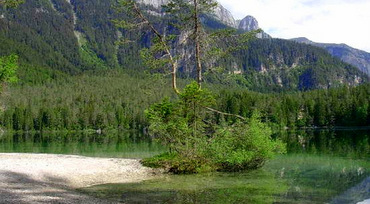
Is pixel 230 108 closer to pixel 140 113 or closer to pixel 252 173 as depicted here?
pixel 140 113

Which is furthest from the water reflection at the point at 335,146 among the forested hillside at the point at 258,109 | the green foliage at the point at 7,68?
the forested hillside at the point at 258,109

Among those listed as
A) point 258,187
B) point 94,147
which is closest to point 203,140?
point 258,187

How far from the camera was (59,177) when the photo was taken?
2753 centimetres

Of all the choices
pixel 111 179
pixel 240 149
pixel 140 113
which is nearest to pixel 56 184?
pixel 111 179

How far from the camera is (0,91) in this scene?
42312mm

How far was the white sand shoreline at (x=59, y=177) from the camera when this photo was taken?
19109 millimetres

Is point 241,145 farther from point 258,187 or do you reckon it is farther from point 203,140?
point 258,187

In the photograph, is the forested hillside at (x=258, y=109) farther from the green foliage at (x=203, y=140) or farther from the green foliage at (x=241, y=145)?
the green foliage at (x=241, y=145)

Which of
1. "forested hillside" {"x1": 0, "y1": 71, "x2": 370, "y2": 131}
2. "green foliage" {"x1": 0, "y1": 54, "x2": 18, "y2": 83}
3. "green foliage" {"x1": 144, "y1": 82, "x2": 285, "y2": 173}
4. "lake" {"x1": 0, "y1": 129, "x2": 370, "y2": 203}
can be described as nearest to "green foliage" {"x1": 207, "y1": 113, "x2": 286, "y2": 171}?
"green foliage" {"x1": 144, "y1": 82, "x2": 285, "y2": 173}

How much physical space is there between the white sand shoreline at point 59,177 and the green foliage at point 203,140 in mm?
2998

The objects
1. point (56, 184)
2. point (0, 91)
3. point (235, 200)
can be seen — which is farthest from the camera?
point (0, 91)

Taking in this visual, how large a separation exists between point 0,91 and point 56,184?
21.6 metres

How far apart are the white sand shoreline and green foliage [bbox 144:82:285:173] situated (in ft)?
9.83

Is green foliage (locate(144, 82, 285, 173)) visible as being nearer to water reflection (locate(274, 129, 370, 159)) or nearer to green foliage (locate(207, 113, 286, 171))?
green foliage (locate(207, 113, 286, 171))
